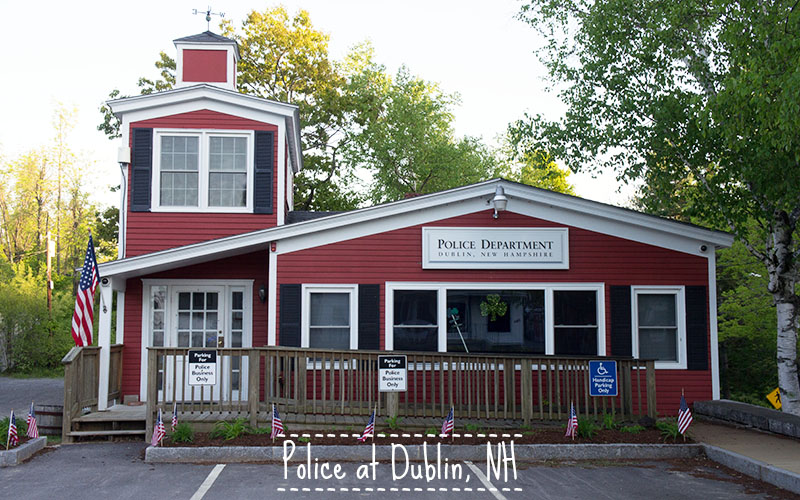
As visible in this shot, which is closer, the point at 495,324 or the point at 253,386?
the point at 253,386

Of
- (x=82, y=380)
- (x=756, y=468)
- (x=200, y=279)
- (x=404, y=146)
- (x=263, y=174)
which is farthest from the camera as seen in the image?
(x=404, y=146)

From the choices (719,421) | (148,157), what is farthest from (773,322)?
(148,157)

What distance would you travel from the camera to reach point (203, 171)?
12812 millimetres

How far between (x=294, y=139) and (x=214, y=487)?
872 cm

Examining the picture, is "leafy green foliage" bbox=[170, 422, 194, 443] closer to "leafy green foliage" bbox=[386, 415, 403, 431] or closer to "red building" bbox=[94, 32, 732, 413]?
"red building" bbox=[94, 32, 732, 413]

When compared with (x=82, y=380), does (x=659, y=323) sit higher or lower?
higher

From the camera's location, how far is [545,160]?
1561 centimetres

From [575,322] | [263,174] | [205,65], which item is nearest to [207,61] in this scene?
[205,65]

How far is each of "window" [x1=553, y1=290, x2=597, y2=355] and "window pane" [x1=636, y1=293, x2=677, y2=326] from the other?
80cm

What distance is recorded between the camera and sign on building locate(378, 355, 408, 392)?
9.59 metres

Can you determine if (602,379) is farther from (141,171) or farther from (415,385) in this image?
(141,171)

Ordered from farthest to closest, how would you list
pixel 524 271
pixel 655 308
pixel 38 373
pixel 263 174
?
pixel 38 373
pixel 263 174
pixel 655 308
pixel 524 271

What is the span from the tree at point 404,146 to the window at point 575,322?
2105 centimetres

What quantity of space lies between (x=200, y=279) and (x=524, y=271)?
567 cm
